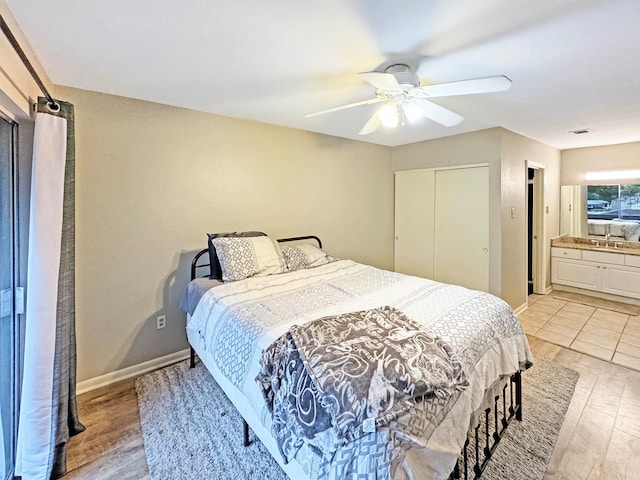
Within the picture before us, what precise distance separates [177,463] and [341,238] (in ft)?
9.87

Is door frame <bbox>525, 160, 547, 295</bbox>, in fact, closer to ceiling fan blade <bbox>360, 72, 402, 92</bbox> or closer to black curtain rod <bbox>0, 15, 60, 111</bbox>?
ceiling fan blade <bbox>360, 72, 402, 92</bbox>

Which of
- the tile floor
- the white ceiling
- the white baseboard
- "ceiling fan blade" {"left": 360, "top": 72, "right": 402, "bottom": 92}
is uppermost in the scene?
the white ceiling

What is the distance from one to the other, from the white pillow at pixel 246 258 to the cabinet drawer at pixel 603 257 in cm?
478

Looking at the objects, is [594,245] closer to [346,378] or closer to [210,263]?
[346,378]

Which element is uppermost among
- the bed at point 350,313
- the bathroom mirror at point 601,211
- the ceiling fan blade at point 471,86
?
the ceiling fan blade at point 471,86

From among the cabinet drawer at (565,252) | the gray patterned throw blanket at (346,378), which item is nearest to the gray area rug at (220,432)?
the gray patterned throw blanket at (346,378)

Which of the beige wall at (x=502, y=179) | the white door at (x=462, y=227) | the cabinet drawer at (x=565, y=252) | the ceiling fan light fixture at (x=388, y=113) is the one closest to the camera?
the ceiling fan light fixture at (x=388, y=113)

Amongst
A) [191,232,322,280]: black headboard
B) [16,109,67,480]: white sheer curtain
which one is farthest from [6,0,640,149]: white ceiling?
[191,232,322,280]: black headboard

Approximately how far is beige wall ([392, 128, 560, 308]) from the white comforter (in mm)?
1701

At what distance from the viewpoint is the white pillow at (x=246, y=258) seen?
105 inches

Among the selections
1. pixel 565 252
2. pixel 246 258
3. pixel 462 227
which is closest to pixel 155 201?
pixel 246 258

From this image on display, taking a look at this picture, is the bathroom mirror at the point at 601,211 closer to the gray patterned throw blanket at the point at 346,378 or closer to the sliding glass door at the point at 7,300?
the gray patterned throw blanket at the point at 346,378

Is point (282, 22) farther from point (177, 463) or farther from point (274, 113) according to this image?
point (177, 463)

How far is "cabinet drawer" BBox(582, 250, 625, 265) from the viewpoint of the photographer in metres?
4.44
